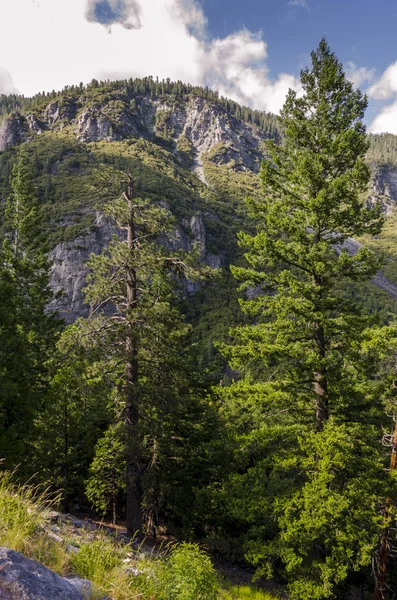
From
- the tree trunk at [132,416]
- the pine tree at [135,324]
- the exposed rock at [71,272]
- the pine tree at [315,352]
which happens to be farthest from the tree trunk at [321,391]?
the exposed rock at [71,272]

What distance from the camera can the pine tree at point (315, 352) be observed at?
8.51 metres

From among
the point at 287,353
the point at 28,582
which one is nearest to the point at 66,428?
the point at 287,353

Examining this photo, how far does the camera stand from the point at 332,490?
8695 mm

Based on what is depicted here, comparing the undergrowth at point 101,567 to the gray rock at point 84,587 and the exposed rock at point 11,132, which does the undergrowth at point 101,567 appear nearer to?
the gray rock at point 84,587

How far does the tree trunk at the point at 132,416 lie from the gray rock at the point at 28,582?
8053mm

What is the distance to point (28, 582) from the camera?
2.51 m

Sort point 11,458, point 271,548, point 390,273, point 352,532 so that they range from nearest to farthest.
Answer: point 352,532
point 271,548
point 11,458
point 390,273

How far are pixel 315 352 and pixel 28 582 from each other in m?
8.14

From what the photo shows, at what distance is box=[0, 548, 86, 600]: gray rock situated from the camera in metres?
2.41

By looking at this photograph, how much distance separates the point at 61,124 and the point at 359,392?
9083 inches

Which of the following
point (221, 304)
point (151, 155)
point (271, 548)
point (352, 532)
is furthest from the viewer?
point (151, 155)

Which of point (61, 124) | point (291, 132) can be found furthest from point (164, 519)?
point (61, 124)

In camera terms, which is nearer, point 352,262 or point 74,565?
point 74,565

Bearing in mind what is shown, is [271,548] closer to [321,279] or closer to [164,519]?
[321,279]
